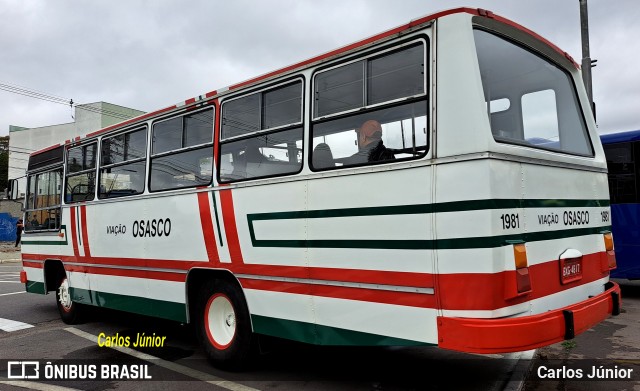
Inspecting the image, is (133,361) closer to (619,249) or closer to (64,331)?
(64,331)

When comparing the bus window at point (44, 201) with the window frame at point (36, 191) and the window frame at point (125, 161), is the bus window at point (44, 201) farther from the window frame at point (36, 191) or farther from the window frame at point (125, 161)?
the window frame at point (125, 161)

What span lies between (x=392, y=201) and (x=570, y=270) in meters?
1.71

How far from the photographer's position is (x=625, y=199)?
9461mm

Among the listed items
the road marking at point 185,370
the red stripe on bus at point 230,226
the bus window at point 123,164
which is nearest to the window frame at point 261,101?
the red stripe on bus at point 230,226

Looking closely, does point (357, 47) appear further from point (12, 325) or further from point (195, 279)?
point (12, 325)

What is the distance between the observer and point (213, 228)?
5.37m

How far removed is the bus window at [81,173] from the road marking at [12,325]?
2112 millimetres

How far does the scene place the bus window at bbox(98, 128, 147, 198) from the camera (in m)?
6.57

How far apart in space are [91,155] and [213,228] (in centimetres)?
348

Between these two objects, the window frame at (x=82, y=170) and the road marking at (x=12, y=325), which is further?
the road marking at (x=12, y=325)

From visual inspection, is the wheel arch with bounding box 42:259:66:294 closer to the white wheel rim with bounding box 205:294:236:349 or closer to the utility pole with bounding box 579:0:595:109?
the white wheel rim with bounding box 205:294:236:349

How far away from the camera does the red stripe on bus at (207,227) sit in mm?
5352

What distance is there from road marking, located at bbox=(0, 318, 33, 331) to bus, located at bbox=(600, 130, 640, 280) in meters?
10.6

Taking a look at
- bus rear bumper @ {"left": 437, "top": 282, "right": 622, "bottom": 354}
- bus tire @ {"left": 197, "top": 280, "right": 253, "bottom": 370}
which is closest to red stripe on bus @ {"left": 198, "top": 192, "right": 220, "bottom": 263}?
bus tire @ {"left": 197, "top": 280, "right": 253, "bottom": 370}
